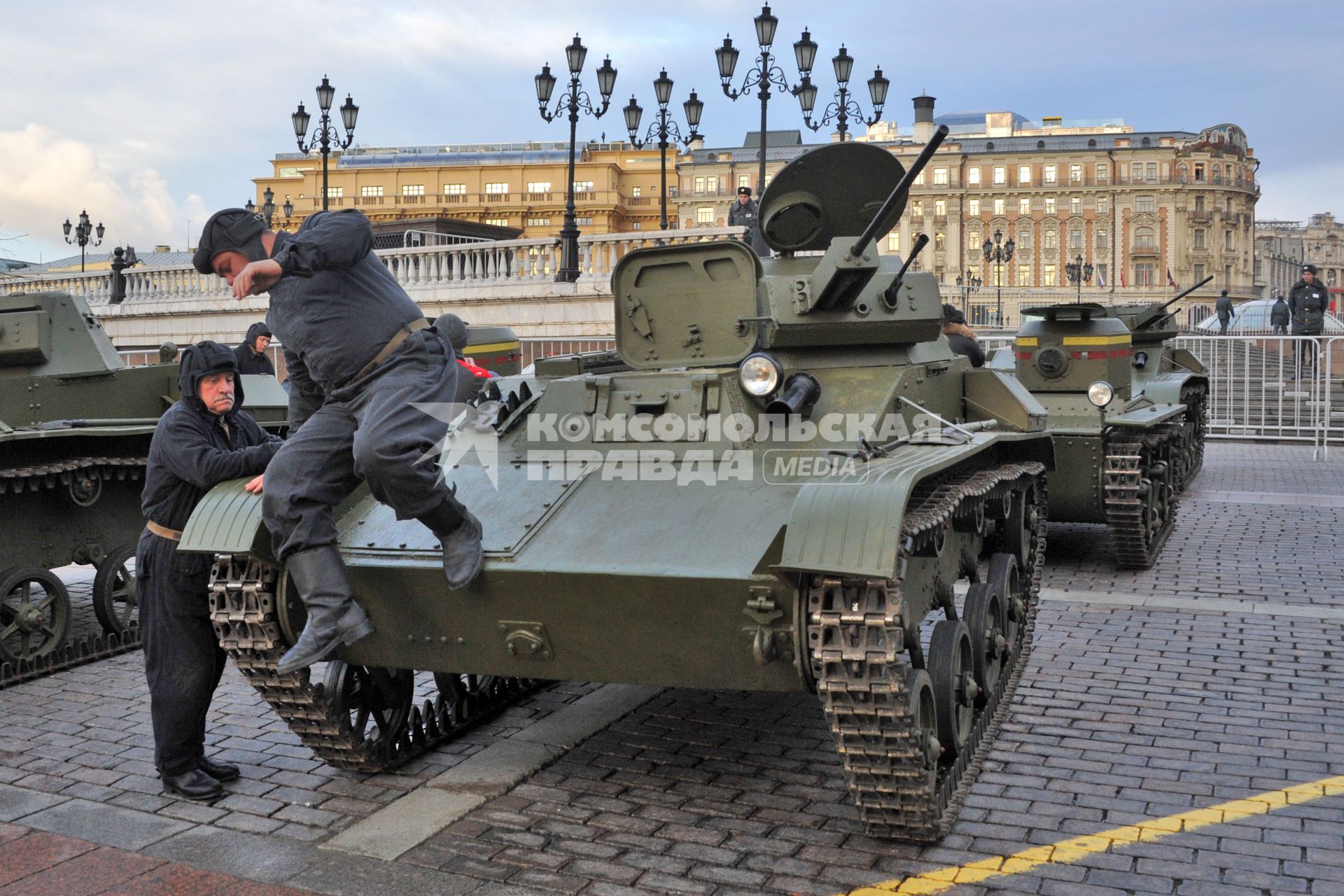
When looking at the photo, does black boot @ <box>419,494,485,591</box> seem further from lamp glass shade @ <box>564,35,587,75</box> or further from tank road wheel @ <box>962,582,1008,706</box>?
lamp glass shade @ <box>564,35,587,75</box>

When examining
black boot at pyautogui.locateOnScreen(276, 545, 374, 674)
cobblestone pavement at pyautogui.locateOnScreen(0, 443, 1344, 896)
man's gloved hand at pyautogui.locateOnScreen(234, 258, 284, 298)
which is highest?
man's gloved hand at pyautogui.locateOnScreen(234, 258, 284, 298)

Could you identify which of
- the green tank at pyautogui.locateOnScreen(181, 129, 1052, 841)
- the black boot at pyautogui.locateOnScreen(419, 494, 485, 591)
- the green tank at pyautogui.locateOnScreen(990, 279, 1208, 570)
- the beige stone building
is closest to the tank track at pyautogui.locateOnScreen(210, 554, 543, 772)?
the green tank at pyautogui.locateOnScreen(181, 129, 1052, 841)

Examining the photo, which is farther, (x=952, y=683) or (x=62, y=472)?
(x=62, y=472)

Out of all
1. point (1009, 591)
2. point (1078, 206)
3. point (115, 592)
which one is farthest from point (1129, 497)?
point (1078, 206)

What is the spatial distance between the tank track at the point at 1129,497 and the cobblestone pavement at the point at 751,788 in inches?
79.8

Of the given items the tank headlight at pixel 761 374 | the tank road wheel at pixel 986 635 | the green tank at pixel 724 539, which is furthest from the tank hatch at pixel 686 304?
the tank road wheel at pixel 986 635

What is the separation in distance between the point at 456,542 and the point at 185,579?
1.49m

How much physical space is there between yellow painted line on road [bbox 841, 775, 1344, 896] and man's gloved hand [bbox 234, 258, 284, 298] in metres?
3.07

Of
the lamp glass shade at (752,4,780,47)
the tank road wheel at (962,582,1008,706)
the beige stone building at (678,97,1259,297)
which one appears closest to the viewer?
the tank road wheel at (962,582,1008,706)

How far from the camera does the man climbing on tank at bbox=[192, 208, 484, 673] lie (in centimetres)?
522

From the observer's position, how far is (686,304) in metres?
6.89

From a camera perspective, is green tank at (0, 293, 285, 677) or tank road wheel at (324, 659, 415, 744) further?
green tank at (0, 293, 285, 677)

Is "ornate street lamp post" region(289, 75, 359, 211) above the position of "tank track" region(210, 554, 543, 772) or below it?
above

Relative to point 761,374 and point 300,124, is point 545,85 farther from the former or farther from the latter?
point 761,374
